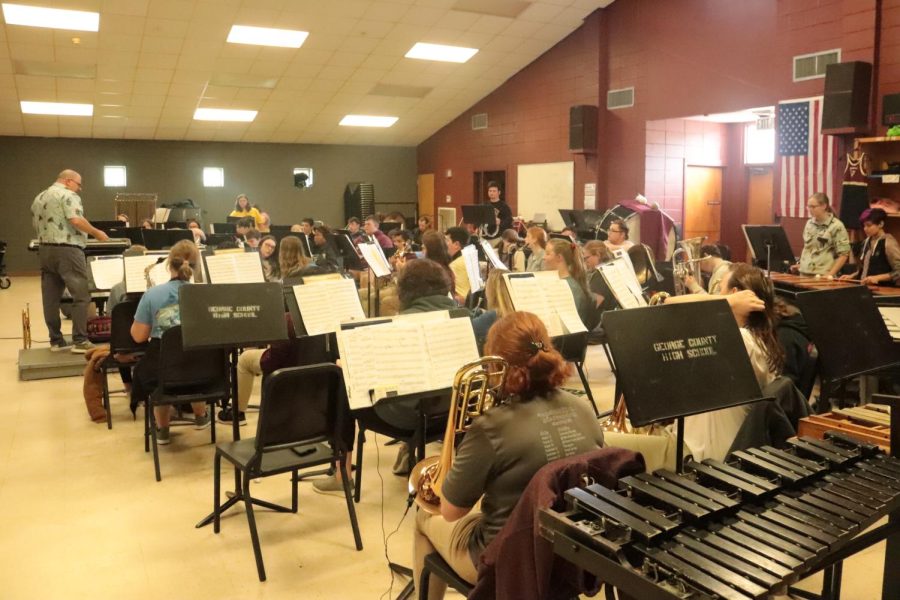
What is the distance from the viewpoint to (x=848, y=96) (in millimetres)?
8000

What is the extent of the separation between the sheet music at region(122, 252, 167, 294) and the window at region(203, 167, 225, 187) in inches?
458

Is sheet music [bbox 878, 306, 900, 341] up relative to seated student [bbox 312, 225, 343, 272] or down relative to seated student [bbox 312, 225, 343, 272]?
down

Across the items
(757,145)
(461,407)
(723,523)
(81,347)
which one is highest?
(757,145)

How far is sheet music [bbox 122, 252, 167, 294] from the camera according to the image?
5.82m

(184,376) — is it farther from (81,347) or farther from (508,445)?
(81,347)

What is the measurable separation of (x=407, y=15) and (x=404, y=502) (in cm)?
881

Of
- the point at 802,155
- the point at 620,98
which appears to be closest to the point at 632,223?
the point at 620,98

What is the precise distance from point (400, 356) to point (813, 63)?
27.2ft

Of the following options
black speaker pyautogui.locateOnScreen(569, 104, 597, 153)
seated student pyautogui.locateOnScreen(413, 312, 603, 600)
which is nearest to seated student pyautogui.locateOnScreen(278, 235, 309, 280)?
seated student pyautogui.locateOnScreen(413, 312, 603, 600)

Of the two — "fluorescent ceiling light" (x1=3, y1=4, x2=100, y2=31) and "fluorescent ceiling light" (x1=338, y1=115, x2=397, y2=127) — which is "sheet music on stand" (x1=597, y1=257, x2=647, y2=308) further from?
"fluorescent ceiling light" (x1=338, y1=115, x2=397, y2=127)

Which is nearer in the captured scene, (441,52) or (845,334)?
(845,334)

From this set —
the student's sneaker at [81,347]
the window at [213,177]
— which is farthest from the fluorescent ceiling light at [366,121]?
the student's sneaker at [81,347]

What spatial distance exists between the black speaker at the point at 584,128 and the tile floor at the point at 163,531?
881cm

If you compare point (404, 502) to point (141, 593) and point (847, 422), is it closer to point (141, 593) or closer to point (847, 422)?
point (141, 593)
